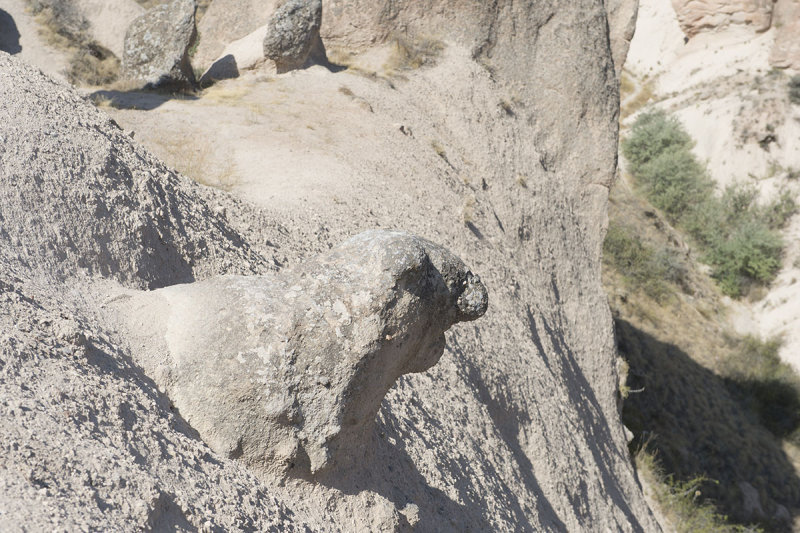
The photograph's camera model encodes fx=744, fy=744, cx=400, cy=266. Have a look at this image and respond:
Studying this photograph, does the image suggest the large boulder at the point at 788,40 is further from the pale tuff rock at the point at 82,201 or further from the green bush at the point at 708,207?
the pale tuff rock at the point at 82,201

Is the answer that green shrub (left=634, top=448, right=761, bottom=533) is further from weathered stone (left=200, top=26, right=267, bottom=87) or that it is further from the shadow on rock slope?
weathered stone (left=200, top=26, right=267, bottom=87)

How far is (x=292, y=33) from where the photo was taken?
9023 millimetres

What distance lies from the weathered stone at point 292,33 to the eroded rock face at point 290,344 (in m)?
6.82

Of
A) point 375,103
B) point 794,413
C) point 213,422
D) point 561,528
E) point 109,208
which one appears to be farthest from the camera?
point 794,413

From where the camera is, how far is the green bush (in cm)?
1836

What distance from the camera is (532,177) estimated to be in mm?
8875

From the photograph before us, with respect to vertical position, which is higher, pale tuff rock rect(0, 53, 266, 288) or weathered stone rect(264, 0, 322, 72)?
pale tuff rock rect(0, 53, 266, 288)

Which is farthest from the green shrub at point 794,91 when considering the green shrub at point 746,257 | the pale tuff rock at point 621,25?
the pale tuff rock at point 621,25

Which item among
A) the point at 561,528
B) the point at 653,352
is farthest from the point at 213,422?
the point at 653,352

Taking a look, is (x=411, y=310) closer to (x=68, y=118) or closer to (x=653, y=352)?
(x=68, y=118)

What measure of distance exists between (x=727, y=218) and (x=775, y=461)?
8770 millimetres

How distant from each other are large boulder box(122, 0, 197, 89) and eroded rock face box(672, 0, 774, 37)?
23.4 metres

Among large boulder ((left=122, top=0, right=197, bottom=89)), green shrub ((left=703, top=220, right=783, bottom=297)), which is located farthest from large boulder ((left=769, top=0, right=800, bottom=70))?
large boulder ((left=122, top=0, right=197, bottom=89))

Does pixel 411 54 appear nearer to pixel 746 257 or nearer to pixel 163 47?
pixel 163 47
